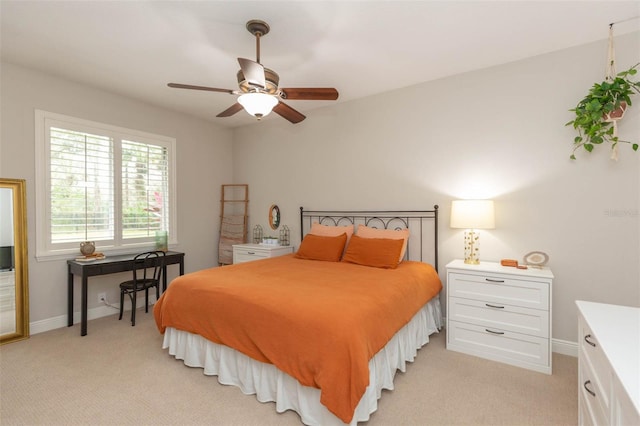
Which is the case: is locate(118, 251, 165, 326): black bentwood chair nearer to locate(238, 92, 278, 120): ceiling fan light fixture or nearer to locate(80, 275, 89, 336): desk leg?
locate(80, 275, 89, 336): desk leg

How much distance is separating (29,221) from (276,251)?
263 cm

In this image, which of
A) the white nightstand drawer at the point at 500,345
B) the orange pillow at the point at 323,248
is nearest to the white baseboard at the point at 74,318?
the orange pillow at the point at 323,248

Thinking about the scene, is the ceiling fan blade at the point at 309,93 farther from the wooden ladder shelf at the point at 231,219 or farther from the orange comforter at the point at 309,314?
the wooden ladder shelf at the point at 231,219

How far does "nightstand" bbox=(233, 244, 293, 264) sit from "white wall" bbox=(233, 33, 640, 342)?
35.7 inches

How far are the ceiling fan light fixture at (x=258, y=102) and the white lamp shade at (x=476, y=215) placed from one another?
1934 mm

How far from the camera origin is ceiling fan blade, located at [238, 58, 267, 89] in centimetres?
202

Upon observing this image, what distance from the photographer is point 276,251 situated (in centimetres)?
431

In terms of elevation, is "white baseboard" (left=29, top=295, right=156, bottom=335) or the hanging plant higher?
the hanging plant

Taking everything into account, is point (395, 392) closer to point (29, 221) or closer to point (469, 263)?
point (469, 263)

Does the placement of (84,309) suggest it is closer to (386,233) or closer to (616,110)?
(386,233)

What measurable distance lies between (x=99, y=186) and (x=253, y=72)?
8.89ft

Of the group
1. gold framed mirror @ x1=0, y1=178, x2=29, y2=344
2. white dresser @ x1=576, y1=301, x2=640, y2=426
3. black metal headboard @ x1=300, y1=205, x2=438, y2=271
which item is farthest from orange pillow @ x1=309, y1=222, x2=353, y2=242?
gold framed mirror @ x1=0, y1=178, x2=29, y2=344

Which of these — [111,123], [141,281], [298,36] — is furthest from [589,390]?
[111,123]

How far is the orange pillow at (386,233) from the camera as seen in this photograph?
3.31m
